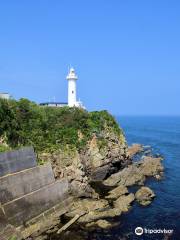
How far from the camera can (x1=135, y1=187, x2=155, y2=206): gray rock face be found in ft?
120

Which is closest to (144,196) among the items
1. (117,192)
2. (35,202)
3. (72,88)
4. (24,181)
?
(117,192)

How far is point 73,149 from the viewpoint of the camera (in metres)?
41.6

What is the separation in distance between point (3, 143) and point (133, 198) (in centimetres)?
1459

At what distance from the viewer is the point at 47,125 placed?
43281 millimetres

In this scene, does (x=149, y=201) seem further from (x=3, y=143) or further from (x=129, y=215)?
(x=3, y=143)

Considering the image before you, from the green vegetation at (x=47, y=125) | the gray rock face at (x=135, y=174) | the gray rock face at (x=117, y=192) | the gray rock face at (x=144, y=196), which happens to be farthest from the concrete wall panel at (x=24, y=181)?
the gray rock face at (x=135, y=174)

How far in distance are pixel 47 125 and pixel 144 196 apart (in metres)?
14.7

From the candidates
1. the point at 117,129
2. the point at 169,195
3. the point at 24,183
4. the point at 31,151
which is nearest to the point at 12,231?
the point at 24,183

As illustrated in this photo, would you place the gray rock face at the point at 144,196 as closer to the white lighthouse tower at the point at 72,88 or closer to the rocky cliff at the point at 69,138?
the rocky cliff at the point at 69,138

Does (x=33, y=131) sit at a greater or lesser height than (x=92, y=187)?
greater

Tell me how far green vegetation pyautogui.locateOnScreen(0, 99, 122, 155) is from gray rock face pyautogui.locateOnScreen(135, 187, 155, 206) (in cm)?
966

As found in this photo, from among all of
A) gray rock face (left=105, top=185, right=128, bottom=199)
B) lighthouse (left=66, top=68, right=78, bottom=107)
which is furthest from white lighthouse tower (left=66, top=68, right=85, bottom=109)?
gray rock face (left=105, top=185, right=128, bottom=199)

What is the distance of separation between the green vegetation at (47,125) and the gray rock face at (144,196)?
9.66 meters

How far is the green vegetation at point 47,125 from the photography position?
37.7 meters
